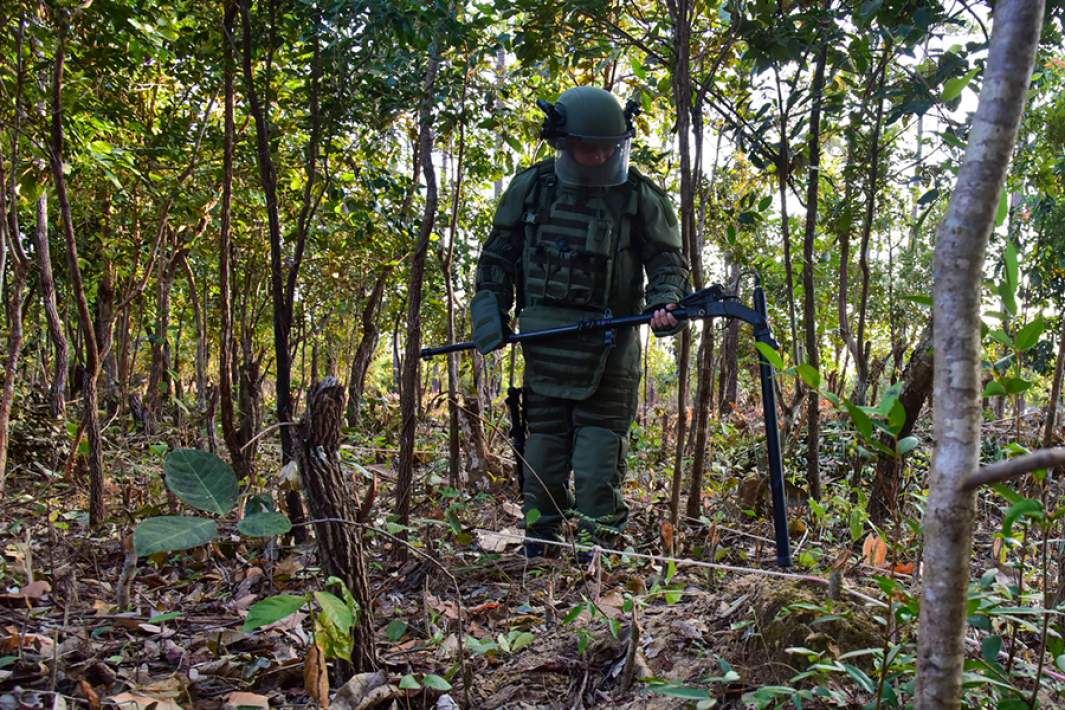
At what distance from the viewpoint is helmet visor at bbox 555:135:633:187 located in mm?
3088

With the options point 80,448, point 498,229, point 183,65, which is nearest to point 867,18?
point 498,229

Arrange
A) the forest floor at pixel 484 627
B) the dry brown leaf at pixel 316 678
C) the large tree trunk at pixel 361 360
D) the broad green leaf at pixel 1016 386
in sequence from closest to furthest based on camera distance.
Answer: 1. the broad green leaf at pixel 1016 386
2. the dry brown leaf at pixel 316 678
3. the forest floor at pixel 484 627
4. the large tree trunk at pixel 361 360

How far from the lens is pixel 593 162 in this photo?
3109 mm

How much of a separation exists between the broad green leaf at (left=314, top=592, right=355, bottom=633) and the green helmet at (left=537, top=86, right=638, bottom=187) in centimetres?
206

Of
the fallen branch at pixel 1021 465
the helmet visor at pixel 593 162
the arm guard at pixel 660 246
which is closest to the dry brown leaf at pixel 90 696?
the fallen branch at pixel 1021 465

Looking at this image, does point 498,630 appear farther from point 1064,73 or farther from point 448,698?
point 1064,73

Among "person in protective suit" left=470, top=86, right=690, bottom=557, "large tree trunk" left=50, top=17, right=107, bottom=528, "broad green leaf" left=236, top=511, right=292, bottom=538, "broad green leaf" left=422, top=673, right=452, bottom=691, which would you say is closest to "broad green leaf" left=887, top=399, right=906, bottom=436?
"broad green leaf" left=236, top=511, right=292, bottom=538

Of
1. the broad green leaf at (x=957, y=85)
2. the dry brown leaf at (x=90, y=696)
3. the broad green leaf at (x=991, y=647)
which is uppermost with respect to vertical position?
the broad green leaf at (x=957, y=85)

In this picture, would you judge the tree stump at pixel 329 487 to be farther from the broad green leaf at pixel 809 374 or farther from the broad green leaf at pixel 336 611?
the broad green leaf at pixel 809 374

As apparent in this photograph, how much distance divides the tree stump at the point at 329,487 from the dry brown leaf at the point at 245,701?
8.0 inches

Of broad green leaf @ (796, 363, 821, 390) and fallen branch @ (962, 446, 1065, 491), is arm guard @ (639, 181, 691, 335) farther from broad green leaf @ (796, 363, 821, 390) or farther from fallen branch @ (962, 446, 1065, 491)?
fallen branch @ (962, 446, 1065, 491)

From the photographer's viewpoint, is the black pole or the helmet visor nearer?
the black pole

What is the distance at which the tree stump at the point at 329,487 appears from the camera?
1.71 meters

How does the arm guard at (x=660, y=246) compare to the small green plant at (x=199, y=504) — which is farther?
the arm guard at (x=660, y=246)
